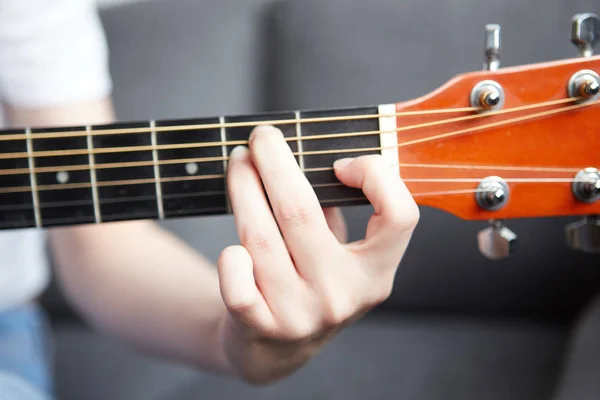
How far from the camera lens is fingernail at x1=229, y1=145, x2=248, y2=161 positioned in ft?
1.71

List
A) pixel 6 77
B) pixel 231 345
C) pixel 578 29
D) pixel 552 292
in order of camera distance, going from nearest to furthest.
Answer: pixel 578 29, pixel 231 345, pixel 6 77, pixel 552 292

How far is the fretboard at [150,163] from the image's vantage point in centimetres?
52

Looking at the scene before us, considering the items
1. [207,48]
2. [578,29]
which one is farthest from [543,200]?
[207,48]

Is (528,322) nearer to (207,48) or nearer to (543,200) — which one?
(543,200)

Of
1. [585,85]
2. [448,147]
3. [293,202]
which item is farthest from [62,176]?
[585,85]

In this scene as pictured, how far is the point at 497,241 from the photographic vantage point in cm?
54

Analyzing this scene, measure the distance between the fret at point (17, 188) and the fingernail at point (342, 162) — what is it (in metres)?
0.27

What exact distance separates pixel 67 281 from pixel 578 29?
26.8 inches

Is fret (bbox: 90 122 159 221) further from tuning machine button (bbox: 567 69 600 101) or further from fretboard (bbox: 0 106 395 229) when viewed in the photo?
tuning machine button (bbox: 567 69 600 101)

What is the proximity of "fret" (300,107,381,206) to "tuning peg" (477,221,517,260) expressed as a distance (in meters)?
0.11

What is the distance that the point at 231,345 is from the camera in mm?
615

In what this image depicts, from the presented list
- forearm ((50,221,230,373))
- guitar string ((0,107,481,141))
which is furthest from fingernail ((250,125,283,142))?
forearm ((50,221,230,373))

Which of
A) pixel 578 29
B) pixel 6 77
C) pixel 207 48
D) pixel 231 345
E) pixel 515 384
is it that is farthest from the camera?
pixel 207 48

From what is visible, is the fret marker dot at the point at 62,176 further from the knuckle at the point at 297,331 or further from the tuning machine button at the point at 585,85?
the tuning machine button at the point at 585,85
